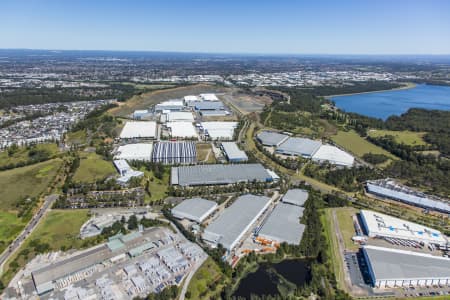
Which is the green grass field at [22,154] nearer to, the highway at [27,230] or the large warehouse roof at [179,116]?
the highway at [27,230]

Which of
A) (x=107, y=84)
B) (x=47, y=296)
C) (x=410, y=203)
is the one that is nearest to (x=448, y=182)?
(x=410, y=203)

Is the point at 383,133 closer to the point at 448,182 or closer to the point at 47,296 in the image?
the point at 448,182

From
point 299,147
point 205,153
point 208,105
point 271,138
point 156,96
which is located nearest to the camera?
point 205,153

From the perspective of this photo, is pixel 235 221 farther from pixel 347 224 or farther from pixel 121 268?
pixel 347 224

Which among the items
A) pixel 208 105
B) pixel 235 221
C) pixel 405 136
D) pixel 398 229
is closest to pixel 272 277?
pixel 235 221

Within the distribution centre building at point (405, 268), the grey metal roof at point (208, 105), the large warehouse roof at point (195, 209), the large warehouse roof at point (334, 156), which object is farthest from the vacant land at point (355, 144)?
the grey metal roof at point (208, 105)
